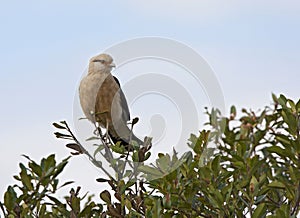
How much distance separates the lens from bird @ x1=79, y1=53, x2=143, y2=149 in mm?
4758

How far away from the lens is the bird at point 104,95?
4.76m

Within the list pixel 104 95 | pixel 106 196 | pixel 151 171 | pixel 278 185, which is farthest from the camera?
pixel 104 95

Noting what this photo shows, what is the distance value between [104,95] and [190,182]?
2.21 meters

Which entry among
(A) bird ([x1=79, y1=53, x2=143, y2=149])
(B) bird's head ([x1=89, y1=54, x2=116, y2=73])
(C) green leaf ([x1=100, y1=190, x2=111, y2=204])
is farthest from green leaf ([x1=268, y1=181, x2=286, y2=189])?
(B) bird's head ([x1=89, y1=54, x2=116, y2=73])

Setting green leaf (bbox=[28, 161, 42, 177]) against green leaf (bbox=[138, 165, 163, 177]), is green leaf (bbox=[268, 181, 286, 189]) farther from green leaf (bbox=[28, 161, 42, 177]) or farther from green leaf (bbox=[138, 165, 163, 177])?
green leaf (bbox=[28, 161, 42, 177])

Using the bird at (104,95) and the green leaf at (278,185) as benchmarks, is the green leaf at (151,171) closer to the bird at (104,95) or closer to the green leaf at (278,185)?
the green leaf at (278,185)

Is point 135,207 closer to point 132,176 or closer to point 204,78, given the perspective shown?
point 132,176

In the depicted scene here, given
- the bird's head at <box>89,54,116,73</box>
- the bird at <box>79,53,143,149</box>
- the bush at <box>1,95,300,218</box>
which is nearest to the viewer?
the bush at <box>1,95,300,218</box>

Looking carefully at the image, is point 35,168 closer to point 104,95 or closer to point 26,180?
point 26,180

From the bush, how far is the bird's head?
1531mm

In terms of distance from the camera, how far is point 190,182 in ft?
9.77

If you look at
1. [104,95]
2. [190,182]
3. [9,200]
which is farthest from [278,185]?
[104,95]

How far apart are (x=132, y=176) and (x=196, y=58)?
84 cm

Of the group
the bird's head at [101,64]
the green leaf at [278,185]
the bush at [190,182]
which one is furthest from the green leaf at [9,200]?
the bird's head at [101,64]
